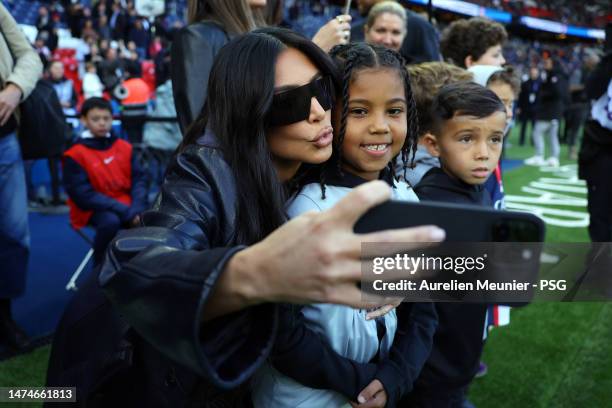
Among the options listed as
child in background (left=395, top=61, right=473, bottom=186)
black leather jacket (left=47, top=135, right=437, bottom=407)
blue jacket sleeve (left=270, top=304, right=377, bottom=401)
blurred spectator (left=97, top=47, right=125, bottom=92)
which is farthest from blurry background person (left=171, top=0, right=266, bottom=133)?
blurred spectator (left=97, top=47, right=125, bottom=92)

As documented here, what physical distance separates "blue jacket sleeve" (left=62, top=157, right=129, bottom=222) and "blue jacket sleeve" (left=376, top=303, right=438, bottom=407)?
2.48m

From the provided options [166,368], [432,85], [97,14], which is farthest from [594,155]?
[97,14]

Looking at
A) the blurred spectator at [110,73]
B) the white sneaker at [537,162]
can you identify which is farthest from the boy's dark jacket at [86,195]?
the white sneaker at [537,162]

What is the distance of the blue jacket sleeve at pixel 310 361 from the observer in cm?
111

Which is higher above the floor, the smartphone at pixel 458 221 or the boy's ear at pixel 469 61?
the smartphone at pixel 458 221

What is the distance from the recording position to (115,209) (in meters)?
3.45

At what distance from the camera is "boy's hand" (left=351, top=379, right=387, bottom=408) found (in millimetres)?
1232

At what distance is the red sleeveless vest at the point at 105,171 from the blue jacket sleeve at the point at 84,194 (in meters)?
0.04

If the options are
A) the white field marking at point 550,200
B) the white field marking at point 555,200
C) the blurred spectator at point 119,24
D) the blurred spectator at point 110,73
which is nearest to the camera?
the white field marking at point 555,200

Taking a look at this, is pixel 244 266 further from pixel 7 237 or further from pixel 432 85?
pixel 7 237

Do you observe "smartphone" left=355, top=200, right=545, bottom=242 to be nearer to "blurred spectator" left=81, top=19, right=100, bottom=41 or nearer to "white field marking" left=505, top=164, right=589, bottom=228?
"white field marking" left=505, top=164, right=589, bottom=228

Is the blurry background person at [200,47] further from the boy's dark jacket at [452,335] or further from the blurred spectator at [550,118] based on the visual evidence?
the blurred spectator at [550,118]

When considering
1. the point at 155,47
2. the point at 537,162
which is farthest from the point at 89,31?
the point at 537,162

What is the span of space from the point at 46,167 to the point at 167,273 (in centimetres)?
581
